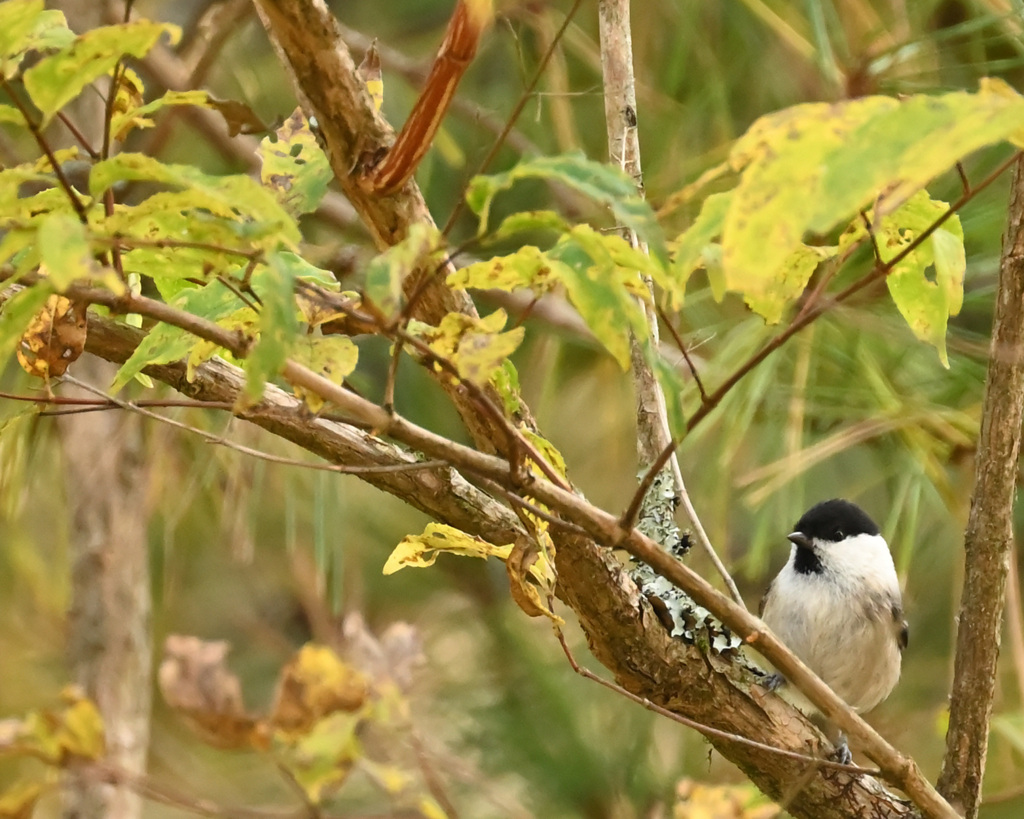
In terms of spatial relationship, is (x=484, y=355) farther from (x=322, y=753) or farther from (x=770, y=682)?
(x=770, y=682)

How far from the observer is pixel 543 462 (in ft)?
1.81

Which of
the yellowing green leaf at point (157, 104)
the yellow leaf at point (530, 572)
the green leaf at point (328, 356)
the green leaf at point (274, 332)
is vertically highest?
the yellowing green leaf at point (157, 104)

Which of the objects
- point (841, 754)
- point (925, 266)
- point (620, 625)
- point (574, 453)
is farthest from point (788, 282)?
point (574, 453)

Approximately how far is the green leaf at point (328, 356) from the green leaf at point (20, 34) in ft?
0.54

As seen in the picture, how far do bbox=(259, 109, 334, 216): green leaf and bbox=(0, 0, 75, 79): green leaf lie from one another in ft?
0.42

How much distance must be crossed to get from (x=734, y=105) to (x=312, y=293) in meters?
Answer: 1.25

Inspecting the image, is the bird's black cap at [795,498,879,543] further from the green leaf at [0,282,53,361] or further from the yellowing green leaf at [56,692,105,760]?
the green leaf at [0,282,53,361]

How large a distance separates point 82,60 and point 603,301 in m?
0.22

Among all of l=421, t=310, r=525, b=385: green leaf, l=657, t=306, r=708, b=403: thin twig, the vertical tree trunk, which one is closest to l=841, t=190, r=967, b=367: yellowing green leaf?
l=657, t=306, r=708, b=403: thin twig

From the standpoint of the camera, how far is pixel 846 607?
1522 mm

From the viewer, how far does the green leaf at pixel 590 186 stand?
1.40ft

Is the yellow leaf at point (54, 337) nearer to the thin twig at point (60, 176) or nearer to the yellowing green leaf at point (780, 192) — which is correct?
the thin twig at point (60, 176)

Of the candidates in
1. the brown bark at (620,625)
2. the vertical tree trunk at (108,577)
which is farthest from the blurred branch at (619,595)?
the vertical tree trunk at (108,577)

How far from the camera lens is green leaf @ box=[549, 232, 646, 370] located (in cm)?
46
